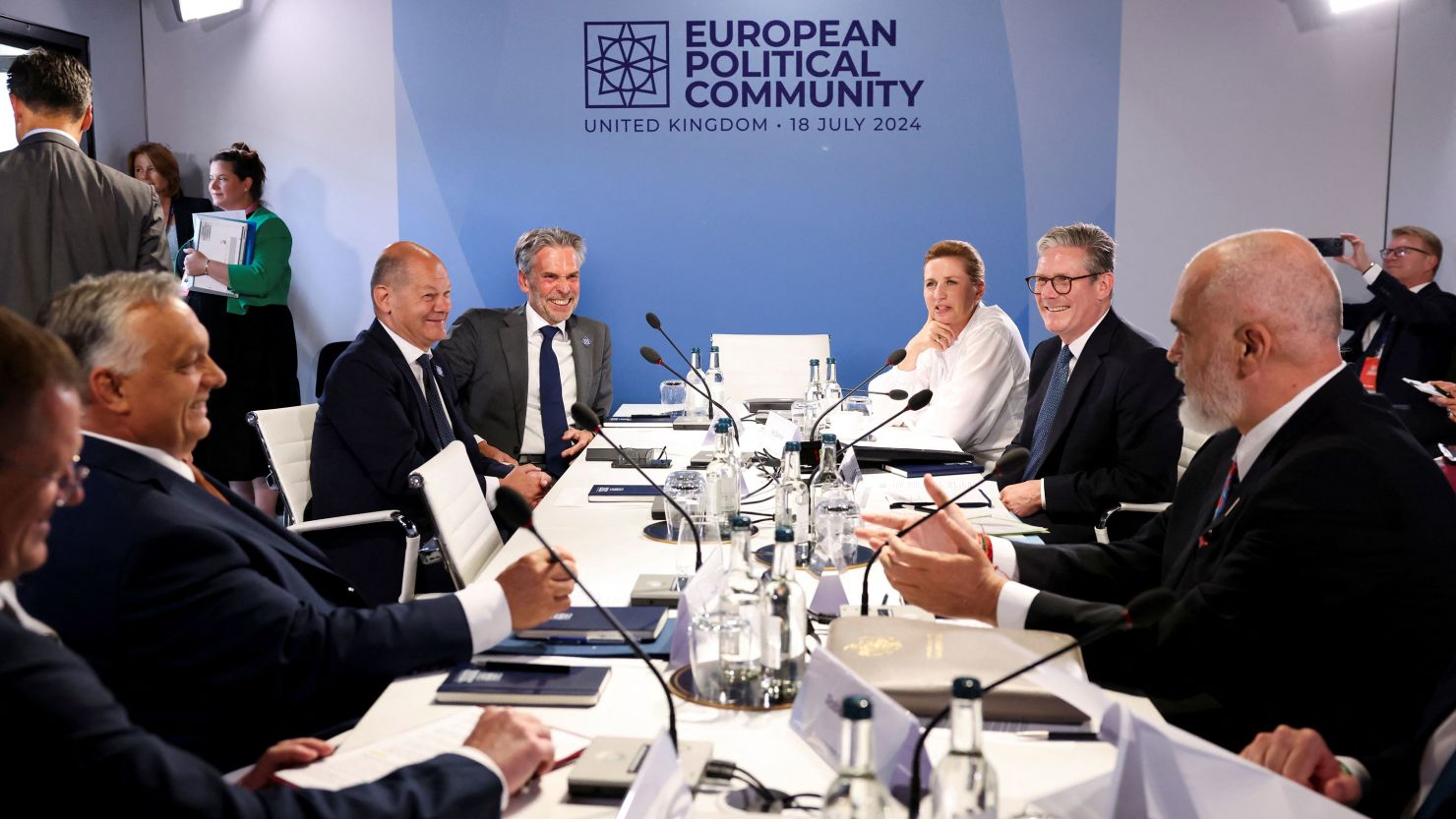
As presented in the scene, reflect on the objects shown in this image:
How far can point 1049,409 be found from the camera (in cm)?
348

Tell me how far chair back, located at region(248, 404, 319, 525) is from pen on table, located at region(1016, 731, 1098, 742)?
2.41m

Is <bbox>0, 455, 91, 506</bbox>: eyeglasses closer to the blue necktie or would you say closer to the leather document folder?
the leather document folder

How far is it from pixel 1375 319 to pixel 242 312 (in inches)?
228

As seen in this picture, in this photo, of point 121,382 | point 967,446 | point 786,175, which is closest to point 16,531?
point 121,382

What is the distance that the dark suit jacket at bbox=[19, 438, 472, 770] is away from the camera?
1525mm

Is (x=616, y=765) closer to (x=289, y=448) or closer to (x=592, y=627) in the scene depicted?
(x=592, y=627)

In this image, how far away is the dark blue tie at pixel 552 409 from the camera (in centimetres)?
449

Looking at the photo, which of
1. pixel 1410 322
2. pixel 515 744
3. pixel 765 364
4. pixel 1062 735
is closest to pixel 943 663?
pixel 1062 735

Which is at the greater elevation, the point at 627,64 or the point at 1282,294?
the point at 627,64

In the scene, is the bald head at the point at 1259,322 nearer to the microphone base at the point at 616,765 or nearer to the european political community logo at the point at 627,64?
the microphone base at the point at 616,765

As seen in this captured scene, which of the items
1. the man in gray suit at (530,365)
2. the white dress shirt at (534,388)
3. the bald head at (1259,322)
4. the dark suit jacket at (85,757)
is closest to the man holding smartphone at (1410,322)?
the man in gray suit at (530,365)

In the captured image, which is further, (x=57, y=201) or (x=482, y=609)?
(x=57, y=201)

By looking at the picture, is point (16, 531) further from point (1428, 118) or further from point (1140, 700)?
point (1428, 118)

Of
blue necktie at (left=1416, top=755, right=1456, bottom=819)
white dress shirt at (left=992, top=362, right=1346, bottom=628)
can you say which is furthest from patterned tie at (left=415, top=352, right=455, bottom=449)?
blue necktie at (left=1416, top=755, right=1456, bottom=819)
